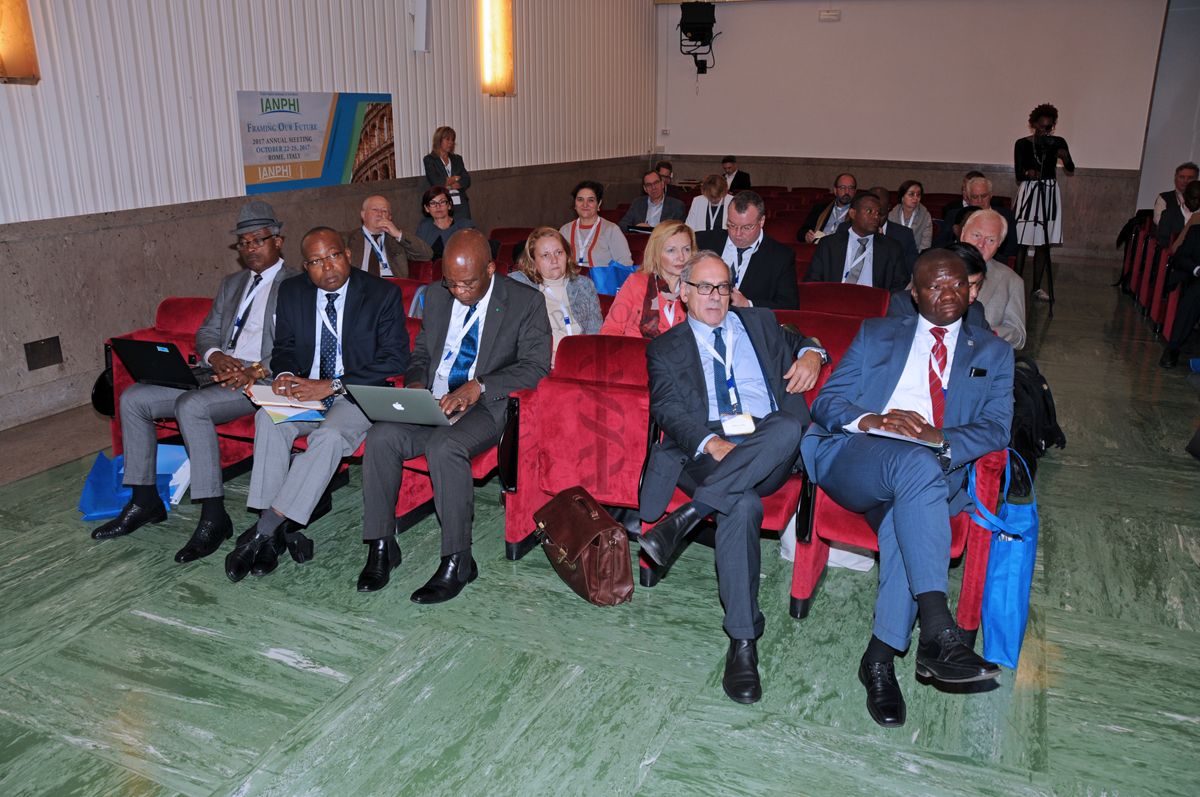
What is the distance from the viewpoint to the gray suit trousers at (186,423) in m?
3.93

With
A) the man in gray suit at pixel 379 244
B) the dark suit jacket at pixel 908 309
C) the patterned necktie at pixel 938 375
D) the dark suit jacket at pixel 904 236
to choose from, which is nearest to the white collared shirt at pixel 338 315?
the man in gray suit at pixel 379 244

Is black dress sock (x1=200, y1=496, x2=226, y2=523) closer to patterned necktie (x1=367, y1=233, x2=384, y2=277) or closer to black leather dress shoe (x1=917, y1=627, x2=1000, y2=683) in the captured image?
patterned necktie (x1=367, y1=233, x2=384, y2=277)

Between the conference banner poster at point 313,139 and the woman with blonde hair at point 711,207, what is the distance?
9.89 ft

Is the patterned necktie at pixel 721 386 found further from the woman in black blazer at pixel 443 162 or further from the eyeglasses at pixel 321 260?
the woman in black blazer at pixel 443 162

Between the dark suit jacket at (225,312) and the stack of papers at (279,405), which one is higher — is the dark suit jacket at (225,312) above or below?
above

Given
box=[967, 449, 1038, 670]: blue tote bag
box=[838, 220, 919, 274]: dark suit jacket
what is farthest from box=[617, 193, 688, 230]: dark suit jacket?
box=[967, 449, 1038, 670]: blue tote bag

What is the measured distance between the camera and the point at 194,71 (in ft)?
21.4

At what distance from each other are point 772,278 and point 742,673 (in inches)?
95.5

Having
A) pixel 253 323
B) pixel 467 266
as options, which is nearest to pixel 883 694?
pixel 467 266

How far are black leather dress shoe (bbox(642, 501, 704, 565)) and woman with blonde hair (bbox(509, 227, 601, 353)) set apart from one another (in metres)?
1.59

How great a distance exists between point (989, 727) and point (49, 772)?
8.90 feet

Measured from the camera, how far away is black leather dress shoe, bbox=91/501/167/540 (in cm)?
399

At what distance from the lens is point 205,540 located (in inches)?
152

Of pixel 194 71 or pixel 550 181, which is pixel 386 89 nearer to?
pixel 194 71
